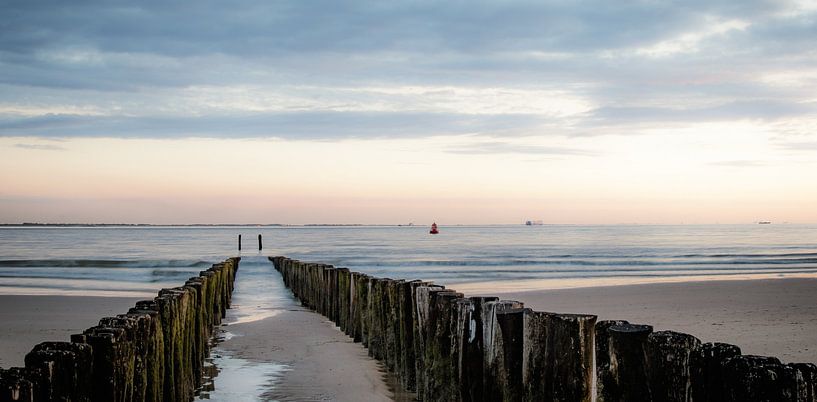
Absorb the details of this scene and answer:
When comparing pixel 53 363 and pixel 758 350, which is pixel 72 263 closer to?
pixel 758 350

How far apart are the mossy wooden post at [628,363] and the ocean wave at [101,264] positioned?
34765 mm

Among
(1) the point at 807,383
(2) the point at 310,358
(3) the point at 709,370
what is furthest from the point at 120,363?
(2) the point at 310,358

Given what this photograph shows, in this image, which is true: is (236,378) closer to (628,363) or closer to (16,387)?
(16,387)

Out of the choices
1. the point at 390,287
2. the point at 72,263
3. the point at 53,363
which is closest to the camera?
the point at 53,363

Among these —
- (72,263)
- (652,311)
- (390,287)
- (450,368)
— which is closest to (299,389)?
(390,287)

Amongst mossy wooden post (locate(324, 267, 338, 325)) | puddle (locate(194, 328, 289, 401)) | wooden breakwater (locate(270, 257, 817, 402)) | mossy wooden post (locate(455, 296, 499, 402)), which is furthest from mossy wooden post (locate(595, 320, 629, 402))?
mossy wooden post (locate(324, 267, 338, 325))

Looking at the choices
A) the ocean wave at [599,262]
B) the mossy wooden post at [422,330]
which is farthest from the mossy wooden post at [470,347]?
the ocean wave at [599,262]

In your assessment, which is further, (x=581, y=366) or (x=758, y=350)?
(x=758, y=350)

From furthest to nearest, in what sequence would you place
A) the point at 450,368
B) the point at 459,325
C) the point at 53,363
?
1. the point at 450,368
2. the point at 459,325
3. the point at 53,363

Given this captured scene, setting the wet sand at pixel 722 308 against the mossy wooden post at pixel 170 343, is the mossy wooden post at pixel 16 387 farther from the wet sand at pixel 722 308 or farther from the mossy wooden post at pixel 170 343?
the wet sand at pixel 722 308

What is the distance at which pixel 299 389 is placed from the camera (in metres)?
6.93

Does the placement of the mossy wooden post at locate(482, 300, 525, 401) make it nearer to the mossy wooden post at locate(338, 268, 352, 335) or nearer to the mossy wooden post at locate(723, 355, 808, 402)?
the mossy wooden post at locate(723, 355, 808, 402)

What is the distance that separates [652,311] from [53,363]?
13442mm

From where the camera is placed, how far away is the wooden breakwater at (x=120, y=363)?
315 cm
